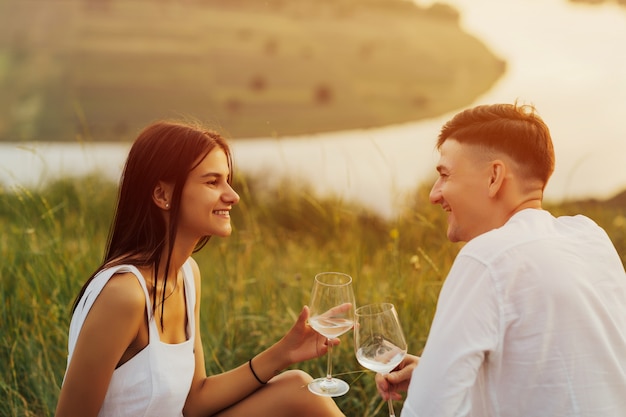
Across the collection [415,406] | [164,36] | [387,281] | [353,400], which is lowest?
[353,400]

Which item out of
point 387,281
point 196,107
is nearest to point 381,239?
point 387,281

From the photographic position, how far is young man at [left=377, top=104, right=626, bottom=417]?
1.53 meters

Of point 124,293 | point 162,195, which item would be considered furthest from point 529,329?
point 162,195

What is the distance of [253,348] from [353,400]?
2.01 feet

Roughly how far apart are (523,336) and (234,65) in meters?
15.4

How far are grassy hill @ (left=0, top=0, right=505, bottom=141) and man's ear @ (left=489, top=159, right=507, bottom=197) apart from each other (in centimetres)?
1033

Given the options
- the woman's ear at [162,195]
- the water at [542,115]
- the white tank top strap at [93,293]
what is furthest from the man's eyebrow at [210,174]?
the water at [542,115]

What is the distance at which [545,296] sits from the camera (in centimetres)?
156

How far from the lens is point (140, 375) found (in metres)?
2.14

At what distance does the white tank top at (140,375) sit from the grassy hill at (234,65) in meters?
10.00

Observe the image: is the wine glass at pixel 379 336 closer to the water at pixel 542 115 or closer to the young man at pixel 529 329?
the young man at pixel 529 329

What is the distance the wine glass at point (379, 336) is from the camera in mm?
Result: 1920

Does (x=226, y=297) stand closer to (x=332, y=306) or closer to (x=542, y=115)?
(x=332, y=306)

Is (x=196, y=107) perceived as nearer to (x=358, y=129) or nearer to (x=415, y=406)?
(x=358, y=129)
